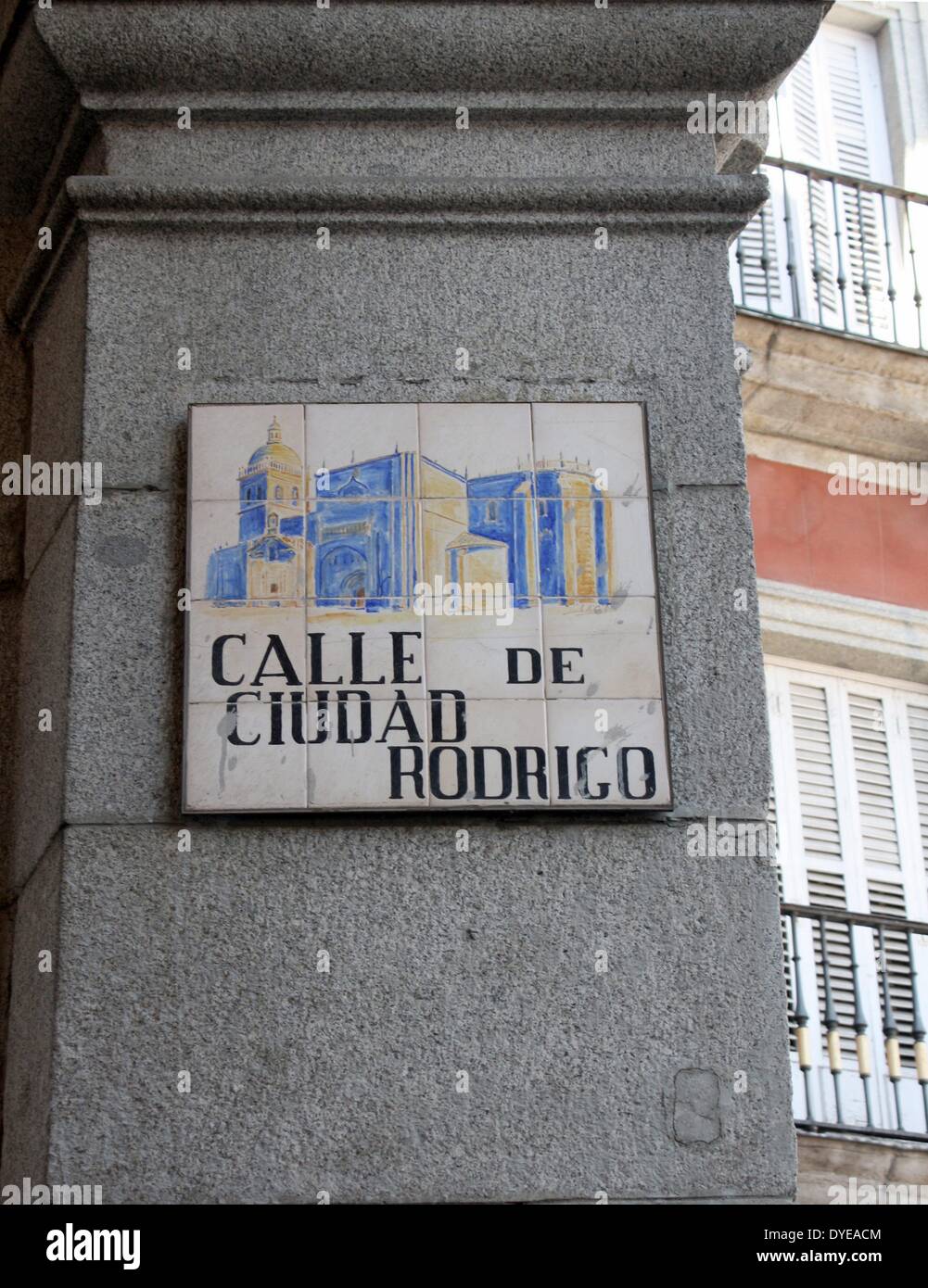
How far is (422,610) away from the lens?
3748 millimetres

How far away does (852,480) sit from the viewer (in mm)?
14258

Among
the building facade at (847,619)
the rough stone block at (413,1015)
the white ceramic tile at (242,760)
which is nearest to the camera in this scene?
the rough stone block at (413,1015)

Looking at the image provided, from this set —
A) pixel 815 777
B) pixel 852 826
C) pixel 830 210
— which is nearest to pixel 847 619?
pixel 815 777

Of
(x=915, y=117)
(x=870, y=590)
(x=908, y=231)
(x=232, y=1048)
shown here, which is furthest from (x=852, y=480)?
(x=232, y=1048)

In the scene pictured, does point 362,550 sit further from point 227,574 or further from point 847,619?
point 847,619

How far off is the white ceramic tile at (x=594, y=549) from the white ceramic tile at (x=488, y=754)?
0.79ft

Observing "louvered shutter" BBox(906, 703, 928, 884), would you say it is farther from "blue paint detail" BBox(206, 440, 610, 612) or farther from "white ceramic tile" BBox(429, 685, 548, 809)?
"white ceramic tile" BBox(429, 685, 548, 809)

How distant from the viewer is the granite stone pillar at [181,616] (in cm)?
342

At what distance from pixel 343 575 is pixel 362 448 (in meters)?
0.25

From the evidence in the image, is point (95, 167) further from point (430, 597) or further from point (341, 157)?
point (430, 597)

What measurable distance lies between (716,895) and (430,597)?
692 millimetres

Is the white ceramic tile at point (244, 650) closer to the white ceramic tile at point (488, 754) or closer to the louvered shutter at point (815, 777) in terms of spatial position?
the white ceramic tile at point (488, 754)

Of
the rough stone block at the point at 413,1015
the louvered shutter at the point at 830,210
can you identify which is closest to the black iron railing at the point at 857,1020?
the louvered shutter at the point at 830,210

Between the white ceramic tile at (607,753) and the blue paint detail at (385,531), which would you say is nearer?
the white ceramic tile at (607,753)
